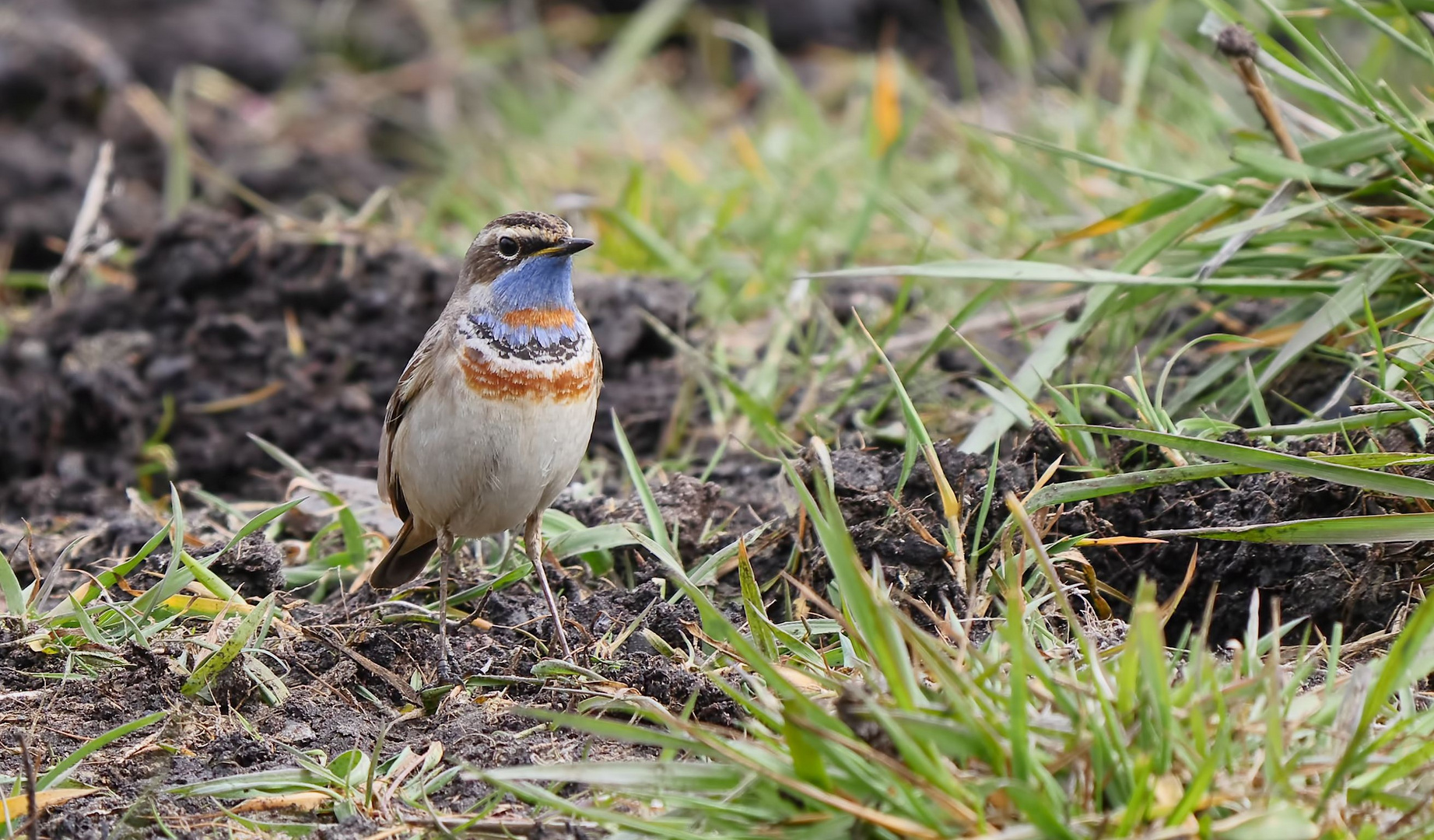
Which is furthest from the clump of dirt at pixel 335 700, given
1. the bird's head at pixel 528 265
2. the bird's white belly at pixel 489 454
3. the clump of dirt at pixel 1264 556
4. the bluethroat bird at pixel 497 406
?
the clump of dirt at pixel 1264 556

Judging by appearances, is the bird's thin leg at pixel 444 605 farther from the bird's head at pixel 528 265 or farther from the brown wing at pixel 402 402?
the bird's head at pixel 528 265

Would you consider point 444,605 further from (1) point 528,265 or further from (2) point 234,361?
(2) point 234,361

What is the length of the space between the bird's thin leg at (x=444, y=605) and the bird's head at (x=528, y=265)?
676mm

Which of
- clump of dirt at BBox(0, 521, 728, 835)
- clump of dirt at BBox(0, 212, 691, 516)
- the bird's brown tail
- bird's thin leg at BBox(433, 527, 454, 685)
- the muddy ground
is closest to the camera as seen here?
clump of dirt at BBox(0, 521, 728, 835)

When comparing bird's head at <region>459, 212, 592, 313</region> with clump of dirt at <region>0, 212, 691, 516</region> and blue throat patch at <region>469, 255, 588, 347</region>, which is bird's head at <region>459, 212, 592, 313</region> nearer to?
blue throat patch at <region>469, 255, 588, 347</region>

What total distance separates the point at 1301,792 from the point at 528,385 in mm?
2209

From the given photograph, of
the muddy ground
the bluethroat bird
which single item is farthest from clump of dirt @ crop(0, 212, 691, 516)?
the bluethroat bird

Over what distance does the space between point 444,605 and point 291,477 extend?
1555mm

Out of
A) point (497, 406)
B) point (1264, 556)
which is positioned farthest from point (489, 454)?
point (1264, 556)

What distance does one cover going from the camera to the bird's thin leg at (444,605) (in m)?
3.87

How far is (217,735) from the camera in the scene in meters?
3.53

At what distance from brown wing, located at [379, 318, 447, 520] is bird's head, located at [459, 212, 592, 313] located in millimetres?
173

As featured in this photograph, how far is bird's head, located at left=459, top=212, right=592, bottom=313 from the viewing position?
13.8 feet

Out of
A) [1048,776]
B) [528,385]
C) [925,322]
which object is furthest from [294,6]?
[1048,776]
